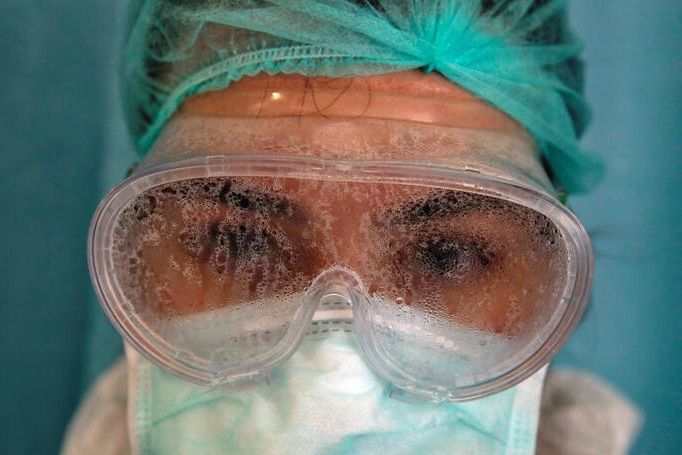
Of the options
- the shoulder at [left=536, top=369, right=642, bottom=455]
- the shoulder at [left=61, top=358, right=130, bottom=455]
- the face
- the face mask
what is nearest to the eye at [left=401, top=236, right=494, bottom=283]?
the face

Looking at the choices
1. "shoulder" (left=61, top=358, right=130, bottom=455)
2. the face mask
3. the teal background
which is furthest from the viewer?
the teal background

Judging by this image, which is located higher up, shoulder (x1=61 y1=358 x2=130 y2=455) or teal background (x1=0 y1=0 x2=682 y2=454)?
teal background (x1=0 y1=0 x2=682 y2=454)

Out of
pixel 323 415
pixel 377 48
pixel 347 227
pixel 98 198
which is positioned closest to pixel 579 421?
pixel 323 415

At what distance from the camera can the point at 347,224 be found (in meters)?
0.70

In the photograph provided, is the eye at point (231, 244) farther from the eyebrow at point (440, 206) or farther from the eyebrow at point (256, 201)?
the eyebrow at point (440, 206)

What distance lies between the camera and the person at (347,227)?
683 mm

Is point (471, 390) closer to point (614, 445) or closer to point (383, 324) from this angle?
point (383, 324)

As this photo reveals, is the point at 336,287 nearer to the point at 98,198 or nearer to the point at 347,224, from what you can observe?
the point at 347,224

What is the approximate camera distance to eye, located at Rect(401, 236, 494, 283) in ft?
2.34

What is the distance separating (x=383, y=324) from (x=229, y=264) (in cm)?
19

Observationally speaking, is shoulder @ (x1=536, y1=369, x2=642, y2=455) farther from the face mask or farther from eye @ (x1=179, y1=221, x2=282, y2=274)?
eye @ (x1=179, y1=221, x2=282, y2=274)

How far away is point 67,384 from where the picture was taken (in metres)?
1.28

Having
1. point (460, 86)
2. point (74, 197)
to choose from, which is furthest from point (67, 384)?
point (460, 86)

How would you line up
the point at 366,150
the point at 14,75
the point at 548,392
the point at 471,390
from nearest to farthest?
the point at 366,150 < the point at 471,390 < the point at 548,392 < the point at 14,75
